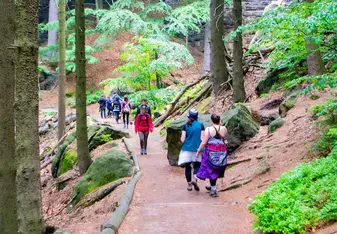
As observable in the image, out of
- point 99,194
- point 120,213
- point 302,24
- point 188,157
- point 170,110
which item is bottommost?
point 99,194

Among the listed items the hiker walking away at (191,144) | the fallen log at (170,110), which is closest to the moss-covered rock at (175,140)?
the hiker walking away at (191,144)

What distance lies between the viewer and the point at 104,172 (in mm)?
10695

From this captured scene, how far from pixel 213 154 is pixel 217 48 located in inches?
335

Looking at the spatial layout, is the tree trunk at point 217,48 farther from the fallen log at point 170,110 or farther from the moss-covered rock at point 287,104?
the moss-covered rock at point 287,104

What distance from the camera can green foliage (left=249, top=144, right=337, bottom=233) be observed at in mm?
4973

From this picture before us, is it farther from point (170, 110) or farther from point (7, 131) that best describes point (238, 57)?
point (7, 131)

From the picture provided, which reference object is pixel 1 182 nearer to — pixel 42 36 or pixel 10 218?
pixel 10 218

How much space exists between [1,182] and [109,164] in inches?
195

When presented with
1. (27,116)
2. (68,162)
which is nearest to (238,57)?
(68,162)

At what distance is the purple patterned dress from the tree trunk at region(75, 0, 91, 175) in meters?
4.66

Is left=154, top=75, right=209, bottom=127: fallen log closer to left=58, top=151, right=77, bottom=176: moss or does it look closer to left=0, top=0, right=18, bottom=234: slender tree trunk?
left=58, top=151, right=77, bottom=176: moss

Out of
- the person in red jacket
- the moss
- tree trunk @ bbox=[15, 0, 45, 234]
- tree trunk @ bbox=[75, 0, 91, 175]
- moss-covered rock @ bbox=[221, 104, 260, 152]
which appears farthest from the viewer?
the moss

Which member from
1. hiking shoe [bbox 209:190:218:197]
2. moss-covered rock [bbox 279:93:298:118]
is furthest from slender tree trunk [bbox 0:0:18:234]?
moss-covered rock [bbox 279:93:298:118]

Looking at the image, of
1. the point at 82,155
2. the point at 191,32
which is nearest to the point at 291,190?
the point at 82,155
